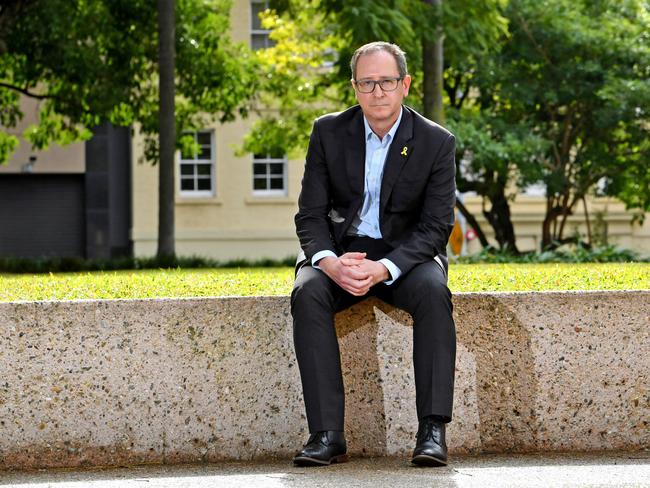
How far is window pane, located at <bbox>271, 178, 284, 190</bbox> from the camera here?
3356cm

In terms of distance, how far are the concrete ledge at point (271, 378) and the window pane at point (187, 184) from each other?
27761 mm

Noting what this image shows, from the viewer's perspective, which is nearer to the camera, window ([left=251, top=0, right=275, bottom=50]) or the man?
the man

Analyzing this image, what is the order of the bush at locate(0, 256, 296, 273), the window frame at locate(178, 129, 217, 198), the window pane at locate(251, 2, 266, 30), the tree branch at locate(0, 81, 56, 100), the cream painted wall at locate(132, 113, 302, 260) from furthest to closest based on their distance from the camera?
the window frame at locate(178, 129, 217, 198), the window pane at locate(251, 2, 266, 30), the cream painted wall at locate(132, 113, 302, 260), the tree branch at locate(0, 81, 56, 100), the bush at locate(0, 256, 296, 273)

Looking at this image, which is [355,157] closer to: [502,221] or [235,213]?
[502,221]

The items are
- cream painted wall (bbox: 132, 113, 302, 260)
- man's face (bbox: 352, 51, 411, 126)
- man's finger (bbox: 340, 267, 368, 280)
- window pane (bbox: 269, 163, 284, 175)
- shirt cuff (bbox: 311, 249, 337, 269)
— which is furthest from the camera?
window pane (bbox: 269, 163, 284, 175)

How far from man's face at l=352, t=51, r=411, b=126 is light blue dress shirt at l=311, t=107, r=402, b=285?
0.28 ft

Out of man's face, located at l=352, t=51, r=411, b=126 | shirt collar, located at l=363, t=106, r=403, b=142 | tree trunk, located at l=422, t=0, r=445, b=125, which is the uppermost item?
tree trunk, located at l=422, t=0, r=445, b=125

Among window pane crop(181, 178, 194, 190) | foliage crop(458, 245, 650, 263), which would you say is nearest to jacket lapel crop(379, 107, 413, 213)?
foliage crop(458, 245, 650, 263)

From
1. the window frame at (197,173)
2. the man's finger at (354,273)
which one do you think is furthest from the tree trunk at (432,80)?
the window frame at (197,173)

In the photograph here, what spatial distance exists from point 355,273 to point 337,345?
11.6 inches

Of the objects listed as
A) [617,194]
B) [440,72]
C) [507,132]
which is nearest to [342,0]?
[440,72]

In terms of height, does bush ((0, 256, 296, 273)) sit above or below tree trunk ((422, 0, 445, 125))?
below

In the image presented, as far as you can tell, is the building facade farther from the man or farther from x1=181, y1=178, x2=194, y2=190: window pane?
the man

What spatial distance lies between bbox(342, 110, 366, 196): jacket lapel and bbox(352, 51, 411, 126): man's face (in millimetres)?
104
